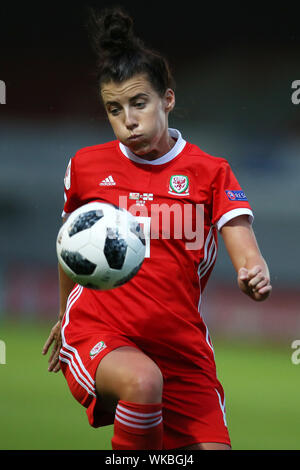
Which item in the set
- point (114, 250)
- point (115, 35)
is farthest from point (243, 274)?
point (115, 35)

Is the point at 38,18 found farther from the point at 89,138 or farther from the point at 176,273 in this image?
the point at 176,273

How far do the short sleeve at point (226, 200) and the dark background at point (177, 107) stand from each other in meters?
4.47

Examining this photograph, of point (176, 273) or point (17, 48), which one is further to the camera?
point (17, 48)

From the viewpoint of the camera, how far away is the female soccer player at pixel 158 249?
8.23 ft

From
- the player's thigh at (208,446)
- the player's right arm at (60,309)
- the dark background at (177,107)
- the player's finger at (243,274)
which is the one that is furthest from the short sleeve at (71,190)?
the dark background at (177,107)

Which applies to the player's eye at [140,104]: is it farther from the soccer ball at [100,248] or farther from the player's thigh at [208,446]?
the player's thigh at [208,446]

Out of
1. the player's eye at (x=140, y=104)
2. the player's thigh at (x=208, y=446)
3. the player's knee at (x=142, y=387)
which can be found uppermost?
the player's eye at (x=140, y=104)

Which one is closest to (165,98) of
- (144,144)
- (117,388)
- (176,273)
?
(144,144)

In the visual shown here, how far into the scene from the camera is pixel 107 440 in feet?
13.1

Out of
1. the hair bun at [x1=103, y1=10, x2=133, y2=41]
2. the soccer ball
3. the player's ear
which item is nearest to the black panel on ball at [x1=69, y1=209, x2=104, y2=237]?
the soccer ball

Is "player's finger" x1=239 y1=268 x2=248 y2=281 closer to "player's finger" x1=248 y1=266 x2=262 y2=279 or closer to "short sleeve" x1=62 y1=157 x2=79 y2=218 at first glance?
"player's finger" x1=248 y1=266 x2=262 y2=279

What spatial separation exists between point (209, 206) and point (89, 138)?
4.90 meters

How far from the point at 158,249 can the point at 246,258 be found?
13.4 inches

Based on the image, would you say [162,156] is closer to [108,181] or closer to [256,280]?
[108,181]
